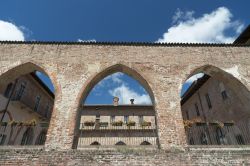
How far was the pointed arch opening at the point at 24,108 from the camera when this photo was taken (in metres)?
12.7

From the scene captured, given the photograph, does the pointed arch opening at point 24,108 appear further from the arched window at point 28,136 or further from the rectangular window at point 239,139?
the rectangular window at point 239,139

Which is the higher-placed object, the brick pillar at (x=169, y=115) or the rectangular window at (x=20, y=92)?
the rectangular window at (x=20, y=92)

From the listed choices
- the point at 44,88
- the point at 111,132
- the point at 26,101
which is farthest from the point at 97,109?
the point at 26,101

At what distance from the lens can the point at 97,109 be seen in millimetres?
23016

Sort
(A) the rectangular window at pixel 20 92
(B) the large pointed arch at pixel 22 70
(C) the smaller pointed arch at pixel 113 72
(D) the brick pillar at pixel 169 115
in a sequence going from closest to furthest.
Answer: (D) the brick pillar at pixel 169 115
(C) the smaller pointed arch at pixel 113 72
(B) the large pointed arch at pixel 22 70
(A) the rectangular window at pixel 20 92

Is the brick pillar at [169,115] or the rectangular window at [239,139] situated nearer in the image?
the brick pillar at [169,115]

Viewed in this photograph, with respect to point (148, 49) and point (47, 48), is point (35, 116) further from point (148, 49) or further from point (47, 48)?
point (148, 49)

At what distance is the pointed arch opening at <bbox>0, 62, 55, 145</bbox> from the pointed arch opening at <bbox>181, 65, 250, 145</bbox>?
10.5 meters

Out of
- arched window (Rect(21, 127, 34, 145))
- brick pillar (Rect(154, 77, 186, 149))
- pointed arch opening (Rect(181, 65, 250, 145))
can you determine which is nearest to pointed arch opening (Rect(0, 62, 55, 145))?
arched window (Rect(21, 127, 34, 145))

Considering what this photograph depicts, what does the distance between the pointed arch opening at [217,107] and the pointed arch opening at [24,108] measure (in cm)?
1055

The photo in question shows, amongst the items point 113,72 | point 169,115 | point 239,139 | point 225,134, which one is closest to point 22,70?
point 113,72

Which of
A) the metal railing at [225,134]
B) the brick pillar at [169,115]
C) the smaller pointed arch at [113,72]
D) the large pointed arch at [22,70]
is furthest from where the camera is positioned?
the metal railing at [225,134]

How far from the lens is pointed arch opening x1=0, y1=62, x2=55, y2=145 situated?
1271cm

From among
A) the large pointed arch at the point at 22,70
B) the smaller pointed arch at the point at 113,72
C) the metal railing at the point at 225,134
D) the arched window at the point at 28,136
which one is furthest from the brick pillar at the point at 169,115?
the arched window at the point at 28,136
